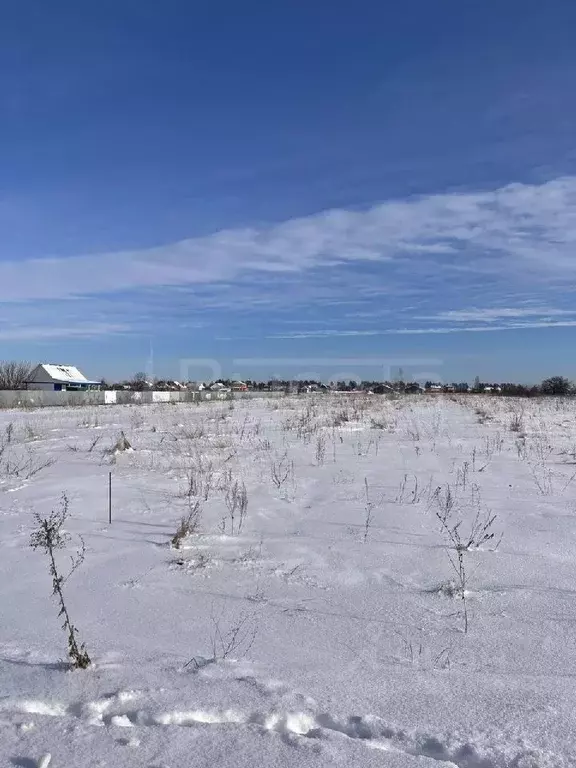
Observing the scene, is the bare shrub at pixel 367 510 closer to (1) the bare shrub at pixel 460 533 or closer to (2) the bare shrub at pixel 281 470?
(1) the bare shrub at pixel 460 533

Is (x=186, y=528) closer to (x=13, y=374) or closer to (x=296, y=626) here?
(x=296, y=626)

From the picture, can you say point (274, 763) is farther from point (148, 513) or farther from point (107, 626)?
point (148, 513)

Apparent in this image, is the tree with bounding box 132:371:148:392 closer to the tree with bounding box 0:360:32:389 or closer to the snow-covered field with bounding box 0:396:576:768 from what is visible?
the tree with bounding box 0:360:32:389

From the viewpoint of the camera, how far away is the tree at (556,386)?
71.2 meters

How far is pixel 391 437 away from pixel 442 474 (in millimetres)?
4784

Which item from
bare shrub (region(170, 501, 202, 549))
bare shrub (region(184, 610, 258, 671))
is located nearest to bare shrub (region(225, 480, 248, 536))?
bare shrub (region(170, 501, 202, 549))

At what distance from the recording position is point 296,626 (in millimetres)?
3447

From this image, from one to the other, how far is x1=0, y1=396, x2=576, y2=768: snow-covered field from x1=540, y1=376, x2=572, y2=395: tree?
231 ft

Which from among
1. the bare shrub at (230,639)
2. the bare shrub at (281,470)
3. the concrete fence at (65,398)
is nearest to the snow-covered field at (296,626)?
the bare shrub at (230,639)

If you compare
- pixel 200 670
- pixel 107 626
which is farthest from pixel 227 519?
pixel 200 670

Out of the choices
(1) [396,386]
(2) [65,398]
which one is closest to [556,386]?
(1) [396,386]

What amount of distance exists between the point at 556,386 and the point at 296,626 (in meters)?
77.4

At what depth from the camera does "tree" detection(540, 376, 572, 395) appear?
71250 mm

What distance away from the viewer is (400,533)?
5348mm
